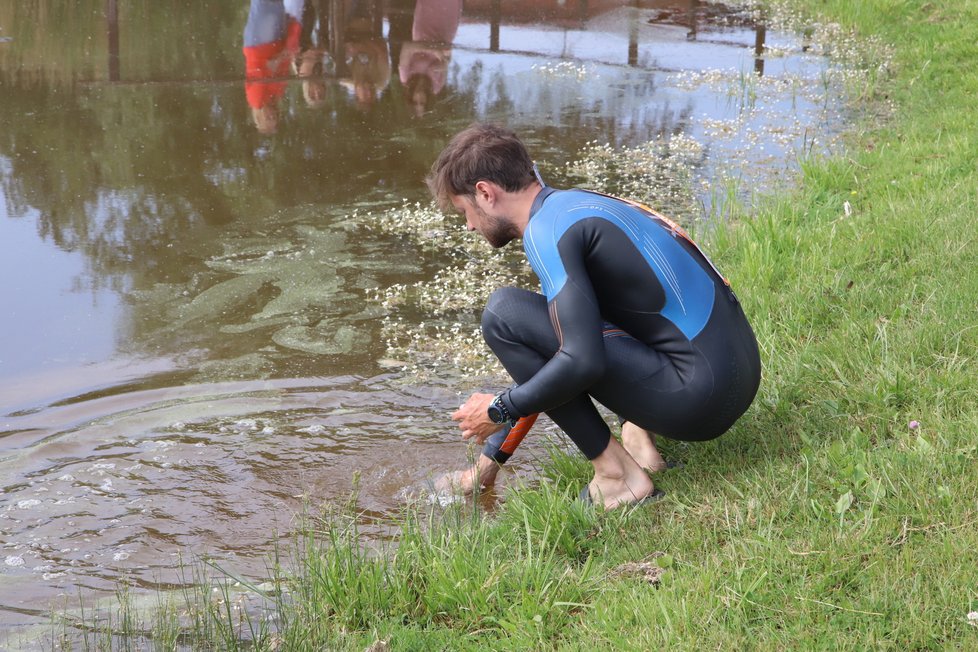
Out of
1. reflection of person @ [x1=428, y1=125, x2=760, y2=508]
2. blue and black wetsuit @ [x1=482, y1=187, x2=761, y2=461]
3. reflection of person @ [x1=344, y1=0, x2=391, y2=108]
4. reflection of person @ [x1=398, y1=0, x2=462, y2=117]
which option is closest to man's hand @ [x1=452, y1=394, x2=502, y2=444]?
reflection of person @ [x1=428, y1=125, x2=760, y2=508]

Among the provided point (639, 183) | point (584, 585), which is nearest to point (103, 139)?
point (639, 183)

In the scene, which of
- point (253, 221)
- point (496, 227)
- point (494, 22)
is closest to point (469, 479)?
point (496, 227)

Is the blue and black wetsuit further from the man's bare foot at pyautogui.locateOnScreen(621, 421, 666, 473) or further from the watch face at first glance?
the man's bare foot at pyautogui.locateOnScreen(621, 421, 666, 473)

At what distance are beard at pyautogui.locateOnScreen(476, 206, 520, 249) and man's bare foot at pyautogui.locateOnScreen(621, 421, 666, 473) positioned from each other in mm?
937

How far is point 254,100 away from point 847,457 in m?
8.40

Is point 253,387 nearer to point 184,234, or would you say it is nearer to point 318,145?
point 184,234

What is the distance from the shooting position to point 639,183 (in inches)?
327

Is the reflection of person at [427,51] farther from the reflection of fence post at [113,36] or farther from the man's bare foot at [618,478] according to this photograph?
the man's bare foot at [618,478]

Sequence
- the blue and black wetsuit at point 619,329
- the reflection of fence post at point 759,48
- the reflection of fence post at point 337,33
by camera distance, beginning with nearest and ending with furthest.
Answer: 1. the blue and black wetsuit at point 619,329
2. the reflection of fence post at point 759,48
3. the reflection of fence post at point 337,33

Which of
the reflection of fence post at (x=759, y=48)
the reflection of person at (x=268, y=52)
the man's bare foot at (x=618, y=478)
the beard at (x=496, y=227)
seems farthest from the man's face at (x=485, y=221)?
the reflection of fence post at (x=759, y=48)

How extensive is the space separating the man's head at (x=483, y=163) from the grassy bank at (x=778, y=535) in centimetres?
119

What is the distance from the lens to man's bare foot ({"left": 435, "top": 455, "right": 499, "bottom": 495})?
15.2 feet

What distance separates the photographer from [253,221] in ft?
25.8

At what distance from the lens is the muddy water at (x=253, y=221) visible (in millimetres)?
4789
